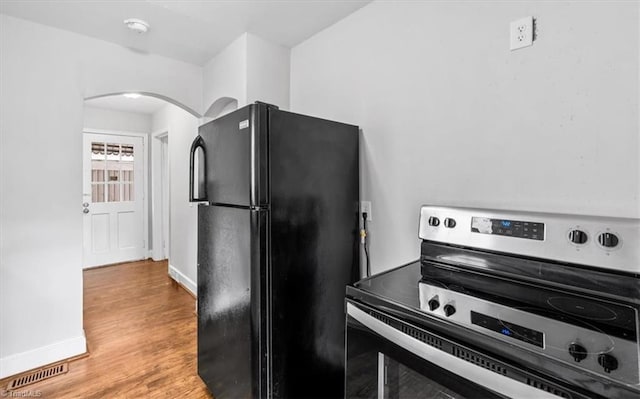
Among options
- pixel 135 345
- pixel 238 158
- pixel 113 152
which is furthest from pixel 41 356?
pixel 113 152

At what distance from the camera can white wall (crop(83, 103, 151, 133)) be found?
4.51 m

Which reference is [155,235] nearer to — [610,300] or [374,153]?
[374,153]

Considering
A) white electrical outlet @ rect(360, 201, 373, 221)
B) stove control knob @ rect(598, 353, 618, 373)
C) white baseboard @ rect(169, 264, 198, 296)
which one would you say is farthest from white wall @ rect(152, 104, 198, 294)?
stove control knob @ rect(598, 353, 618, 373)

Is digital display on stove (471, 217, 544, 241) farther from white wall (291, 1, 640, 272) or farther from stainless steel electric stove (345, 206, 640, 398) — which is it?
white wall (291, 1, 640, 272)

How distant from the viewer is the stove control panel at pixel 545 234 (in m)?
0.93

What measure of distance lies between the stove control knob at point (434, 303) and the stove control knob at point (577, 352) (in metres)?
0.30

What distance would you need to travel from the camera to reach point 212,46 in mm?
2479

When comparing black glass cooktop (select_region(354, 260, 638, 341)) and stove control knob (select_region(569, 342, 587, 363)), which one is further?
black glass cooktop (select_region(354, 260, 638, 341))

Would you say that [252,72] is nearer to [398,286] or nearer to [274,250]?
[274,250]

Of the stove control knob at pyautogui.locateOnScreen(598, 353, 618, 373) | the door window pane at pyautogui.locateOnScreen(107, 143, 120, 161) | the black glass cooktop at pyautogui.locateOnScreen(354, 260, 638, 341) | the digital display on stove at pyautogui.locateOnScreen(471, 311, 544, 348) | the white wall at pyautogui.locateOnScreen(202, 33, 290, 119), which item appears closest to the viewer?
the stove control knob at pyautogui.locateOnScreen(598, 353, 618, 373)

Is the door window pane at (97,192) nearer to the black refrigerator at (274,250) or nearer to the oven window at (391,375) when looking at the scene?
the black refrigerator at (274,250)

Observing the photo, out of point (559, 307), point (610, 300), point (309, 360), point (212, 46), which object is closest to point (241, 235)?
point (309, 360)

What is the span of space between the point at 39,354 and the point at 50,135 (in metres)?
1.54

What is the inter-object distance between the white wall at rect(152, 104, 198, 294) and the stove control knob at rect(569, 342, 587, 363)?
3307mm
